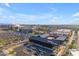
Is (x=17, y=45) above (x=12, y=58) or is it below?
above

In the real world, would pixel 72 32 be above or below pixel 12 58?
above

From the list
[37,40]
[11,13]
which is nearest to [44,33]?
[37,40]

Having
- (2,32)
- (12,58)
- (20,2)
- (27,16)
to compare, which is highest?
(20,2)

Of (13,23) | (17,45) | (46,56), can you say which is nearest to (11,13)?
(13,23)

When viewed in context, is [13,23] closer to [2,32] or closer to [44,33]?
[2,32]

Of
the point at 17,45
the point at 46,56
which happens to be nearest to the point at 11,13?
the point at 17,45

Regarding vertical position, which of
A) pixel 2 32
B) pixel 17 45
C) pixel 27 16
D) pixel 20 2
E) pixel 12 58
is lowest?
pixel 12 58

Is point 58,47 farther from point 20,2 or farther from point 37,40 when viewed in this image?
point 20,2
